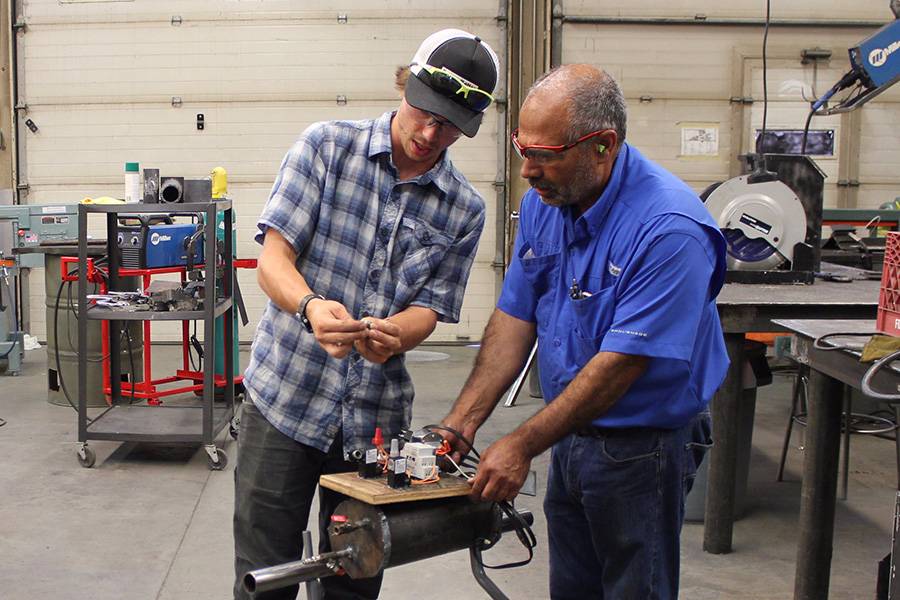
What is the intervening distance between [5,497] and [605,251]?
3.26 meters

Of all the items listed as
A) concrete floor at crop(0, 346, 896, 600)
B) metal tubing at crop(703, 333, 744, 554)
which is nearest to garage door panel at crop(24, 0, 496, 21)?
concrete floor at crop(0, 346, 896, 600)

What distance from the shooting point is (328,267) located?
194cm

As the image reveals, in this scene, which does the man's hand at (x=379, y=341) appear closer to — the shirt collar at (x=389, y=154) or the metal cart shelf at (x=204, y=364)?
the shirt collar at (x=389, y=154)

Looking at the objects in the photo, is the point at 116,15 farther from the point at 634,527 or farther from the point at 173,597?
the point at 634,527

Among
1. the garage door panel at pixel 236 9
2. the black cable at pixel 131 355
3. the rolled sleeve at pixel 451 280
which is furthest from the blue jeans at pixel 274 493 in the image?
the garage door panel at pixel 236 9

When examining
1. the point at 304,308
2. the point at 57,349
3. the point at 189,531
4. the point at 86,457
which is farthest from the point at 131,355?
the point at 304,308

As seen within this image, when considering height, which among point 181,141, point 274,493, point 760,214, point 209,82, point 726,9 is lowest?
point 274,493

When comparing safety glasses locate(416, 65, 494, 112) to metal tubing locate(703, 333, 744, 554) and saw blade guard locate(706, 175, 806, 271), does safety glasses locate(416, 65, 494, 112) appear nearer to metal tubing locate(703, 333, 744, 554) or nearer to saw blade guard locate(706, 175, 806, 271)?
metal tubing locate(703, 333, 744, 554)

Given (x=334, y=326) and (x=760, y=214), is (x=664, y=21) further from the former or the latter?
(x=334, y=326)

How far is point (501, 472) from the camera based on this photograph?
168 centimetres

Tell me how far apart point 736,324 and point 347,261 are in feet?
5.69

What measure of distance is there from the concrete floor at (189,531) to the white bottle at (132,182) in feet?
4.13

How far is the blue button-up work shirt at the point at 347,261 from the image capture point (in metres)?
1.94

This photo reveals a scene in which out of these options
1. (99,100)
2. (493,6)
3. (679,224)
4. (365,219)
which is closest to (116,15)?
(99,100)
